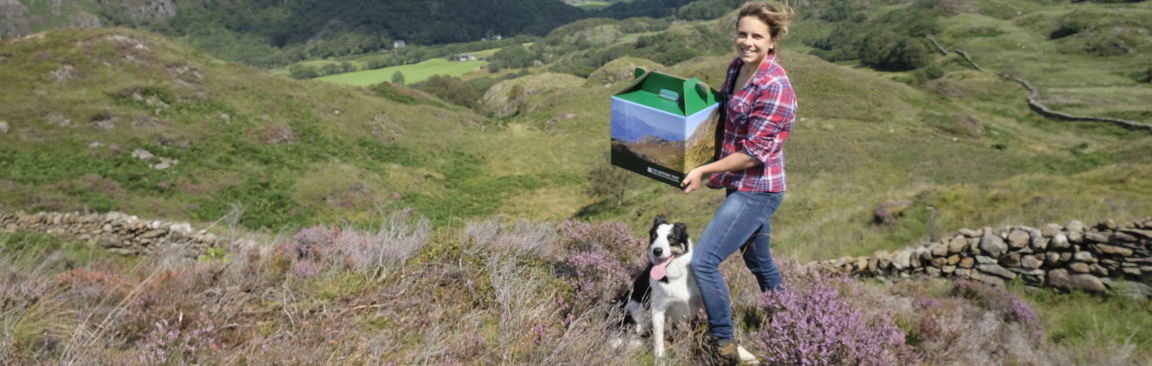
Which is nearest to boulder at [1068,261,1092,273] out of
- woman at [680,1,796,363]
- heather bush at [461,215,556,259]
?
woman at [680,1,796,363]

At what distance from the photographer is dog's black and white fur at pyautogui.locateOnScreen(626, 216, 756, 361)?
316 cm

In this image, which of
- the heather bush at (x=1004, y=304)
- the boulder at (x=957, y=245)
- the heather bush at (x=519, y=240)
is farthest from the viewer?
the boulder at (x=957, y=245)

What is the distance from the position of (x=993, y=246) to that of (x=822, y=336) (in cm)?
471

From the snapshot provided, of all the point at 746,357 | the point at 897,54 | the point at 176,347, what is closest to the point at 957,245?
the point at 746,357

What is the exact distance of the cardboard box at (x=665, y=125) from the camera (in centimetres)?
260

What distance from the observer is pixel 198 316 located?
352 centimetres

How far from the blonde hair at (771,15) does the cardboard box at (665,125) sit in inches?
17.5

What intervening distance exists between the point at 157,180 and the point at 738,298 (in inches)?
713

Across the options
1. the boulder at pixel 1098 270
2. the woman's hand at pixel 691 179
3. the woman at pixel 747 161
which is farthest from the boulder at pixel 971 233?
the woman's hand at pixel 691 179

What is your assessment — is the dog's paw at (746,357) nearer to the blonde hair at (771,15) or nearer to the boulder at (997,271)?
the blonde hair at (771,15)

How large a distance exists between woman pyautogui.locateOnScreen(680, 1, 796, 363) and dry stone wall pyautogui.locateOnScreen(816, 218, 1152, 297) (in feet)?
10.7

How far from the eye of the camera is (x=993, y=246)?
594 cm

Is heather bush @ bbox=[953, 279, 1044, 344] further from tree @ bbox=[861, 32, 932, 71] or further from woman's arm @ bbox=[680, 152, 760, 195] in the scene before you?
tree @ bbox=[861, 32, 932, 71]

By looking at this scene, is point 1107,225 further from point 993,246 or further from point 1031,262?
point 993,246
